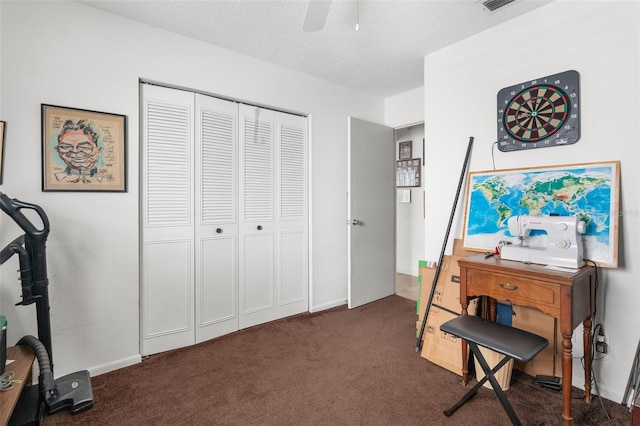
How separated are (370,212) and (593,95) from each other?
2119 millimetres

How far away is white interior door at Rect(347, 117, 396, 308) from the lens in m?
3.32

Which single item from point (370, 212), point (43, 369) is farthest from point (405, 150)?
point (43, 369)

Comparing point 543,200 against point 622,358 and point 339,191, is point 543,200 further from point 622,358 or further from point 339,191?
point 339,191

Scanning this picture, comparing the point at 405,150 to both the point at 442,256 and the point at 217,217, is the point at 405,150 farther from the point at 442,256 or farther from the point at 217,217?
the point at 217,217

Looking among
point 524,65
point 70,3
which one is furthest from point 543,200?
point 70,3

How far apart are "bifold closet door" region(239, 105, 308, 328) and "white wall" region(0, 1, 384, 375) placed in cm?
53

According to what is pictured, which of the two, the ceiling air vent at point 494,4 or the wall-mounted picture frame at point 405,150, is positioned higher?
the ceiling air vent at point 494,4

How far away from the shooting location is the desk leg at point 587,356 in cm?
172

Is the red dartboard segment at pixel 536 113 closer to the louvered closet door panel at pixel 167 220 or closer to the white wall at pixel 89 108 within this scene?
the white wall at pixel 89 108

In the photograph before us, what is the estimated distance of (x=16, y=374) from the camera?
4.56ft

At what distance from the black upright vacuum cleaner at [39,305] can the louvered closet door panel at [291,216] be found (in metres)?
1.66

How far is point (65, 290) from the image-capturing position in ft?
6.47

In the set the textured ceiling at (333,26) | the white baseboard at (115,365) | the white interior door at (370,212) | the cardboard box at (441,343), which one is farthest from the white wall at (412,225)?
the white baseboard at (115,365)

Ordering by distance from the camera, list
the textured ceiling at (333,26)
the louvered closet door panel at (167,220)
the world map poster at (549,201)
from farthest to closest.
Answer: the louvered closet door panel at (167,220)
the textured ceiling at (333,26)
the world map poster at (549,201)
